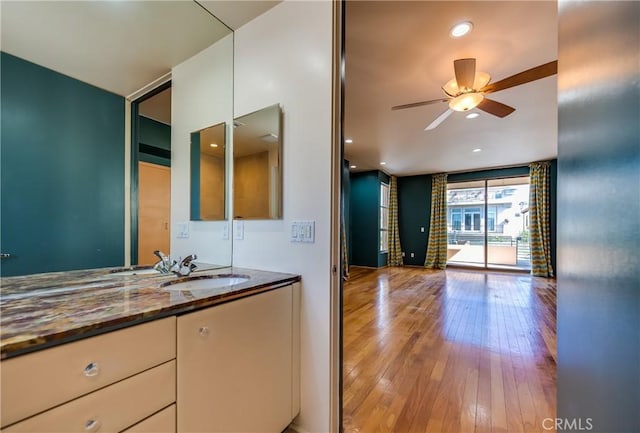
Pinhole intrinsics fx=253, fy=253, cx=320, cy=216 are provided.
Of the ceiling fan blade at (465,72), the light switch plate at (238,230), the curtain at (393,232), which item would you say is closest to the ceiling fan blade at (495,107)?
the ceiling fan blade at (465,72)

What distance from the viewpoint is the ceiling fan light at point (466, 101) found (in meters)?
2.35

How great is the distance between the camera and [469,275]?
19.2 feet

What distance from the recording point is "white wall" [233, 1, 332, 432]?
51.5 inches

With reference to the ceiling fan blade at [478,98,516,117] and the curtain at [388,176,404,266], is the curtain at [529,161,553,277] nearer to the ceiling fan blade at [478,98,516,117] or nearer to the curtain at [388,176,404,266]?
the curtain at [388,176,404,266]

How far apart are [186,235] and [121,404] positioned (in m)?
1.11

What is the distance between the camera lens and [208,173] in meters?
1.76

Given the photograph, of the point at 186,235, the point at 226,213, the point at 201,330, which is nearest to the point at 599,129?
the point at 201,330

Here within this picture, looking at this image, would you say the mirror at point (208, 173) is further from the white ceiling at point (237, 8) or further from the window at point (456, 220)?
the window at point (456, 220)

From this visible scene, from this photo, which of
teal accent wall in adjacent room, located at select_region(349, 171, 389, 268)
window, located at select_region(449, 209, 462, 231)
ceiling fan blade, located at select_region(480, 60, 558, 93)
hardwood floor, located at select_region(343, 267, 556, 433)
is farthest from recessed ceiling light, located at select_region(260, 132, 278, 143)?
window, located at select_region(449, 209, 462, 231)

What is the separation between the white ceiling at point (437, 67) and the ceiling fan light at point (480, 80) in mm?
154

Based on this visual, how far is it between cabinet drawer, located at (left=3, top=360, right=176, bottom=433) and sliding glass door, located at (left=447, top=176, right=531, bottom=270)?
23.7ft

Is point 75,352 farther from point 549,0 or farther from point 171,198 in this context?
point 549,0

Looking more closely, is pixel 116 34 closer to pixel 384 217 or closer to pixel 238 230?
pixel 238 230

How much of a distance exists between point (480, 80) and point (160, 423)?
306cm
